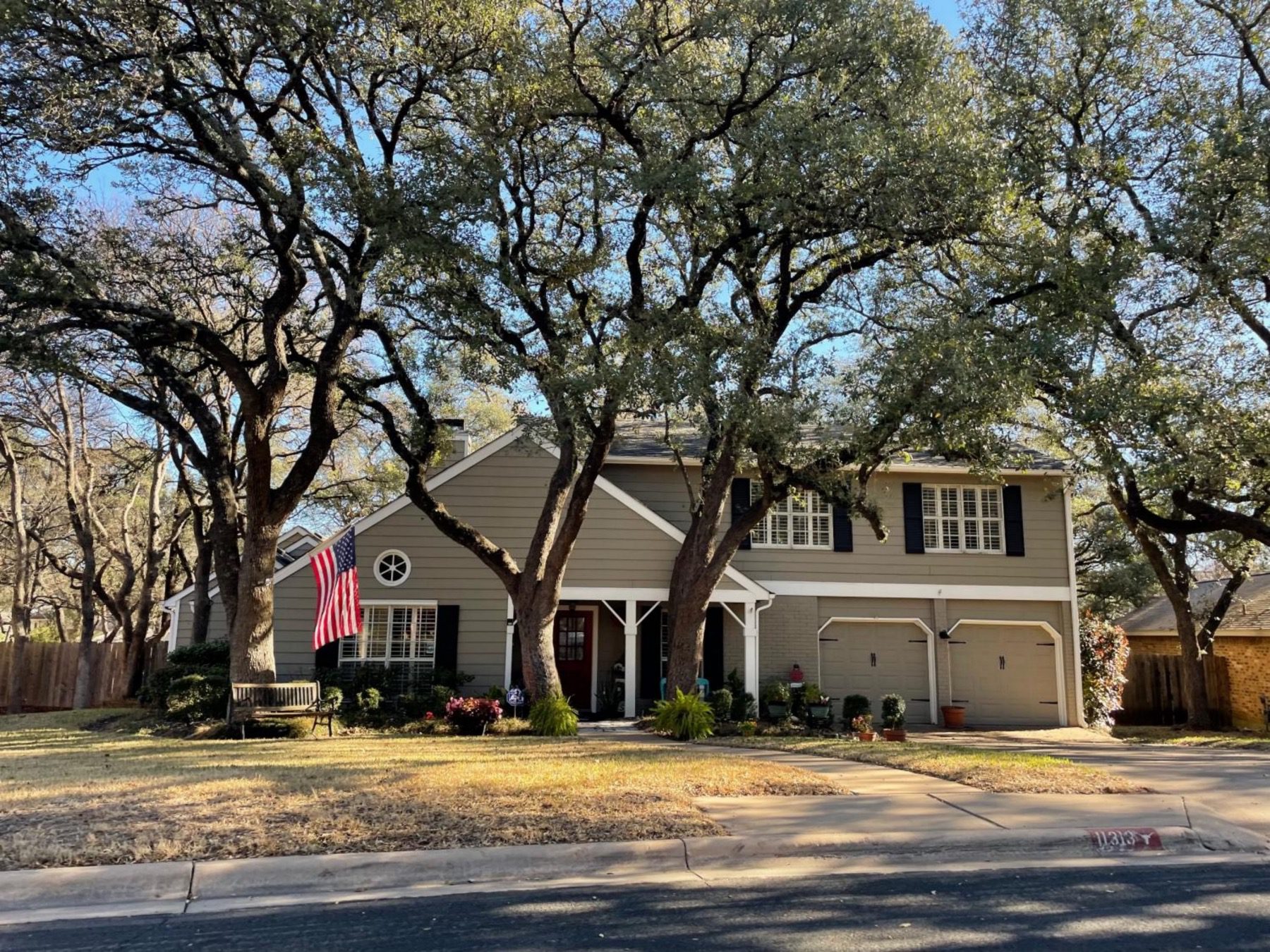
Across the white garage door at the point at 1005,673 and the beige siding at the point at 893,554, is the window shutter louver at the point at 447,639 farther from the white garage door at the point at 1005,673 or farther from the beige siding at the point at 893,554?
the white garage door at the point at 1005,673

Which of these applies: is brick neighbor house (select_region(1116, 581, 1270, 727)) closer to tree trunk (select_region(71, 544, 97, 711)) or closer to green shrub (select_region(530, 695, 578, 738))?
green shrub (select_region(530, 695, 578, 738))

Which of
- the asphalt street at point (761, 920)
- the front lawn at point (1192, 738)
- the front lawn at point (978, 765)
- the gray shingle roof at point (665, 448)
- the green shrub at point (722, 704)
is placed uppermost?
the gray shingle roof at point (665, 448)

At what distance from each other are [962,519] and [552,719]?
10.9m

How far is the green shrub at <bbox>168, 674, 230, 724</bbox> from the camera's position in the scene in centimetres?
1608

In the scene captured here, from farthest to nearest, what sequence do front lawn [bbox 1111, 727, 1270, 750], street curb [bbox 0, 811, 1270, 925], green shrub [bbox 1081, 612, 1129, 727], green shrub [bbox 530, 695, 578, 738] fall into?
green shrub [bbox 1081, 612, 1129, 727] → front lawn [bbox 1111, 727, 1270, 750] → green shrub [bbox 530, 695, 578, 738] → street curb [bbox 0, 811, 1270, 925]

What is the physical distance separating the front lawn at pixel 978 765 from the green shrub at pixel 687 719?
0.55 m

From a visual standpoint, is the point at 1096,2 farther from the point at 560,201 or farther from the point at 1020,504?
the point at 1020,504

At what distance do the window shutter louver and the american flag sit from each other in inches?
127

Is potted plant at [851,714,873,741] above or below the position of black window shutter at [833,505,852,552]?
below

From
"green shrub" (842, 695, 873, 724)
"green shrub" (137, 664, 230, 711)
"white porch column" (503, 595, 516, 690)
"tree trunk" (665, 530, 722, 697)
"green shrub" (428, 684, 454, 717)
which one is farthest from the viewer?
"green shrub" (842, 695, 873, 724)

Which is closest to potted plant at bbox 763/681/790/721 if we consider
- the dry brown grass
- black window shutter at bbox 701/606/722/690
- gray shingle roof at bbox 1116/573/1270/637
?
black window shutter at bbox 701/606/722/690

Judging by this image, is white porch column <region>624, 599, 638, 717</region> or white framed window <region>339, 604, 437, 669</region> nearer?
white porch column <region>624, 599, 638, 717</region>

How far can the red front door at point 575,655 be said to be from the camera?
19734 millimetres

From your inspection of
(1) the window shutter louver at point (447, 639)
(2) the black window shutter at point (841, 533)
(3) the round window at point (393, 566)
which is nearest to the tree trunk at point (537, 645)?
(1) the window shutter louver at point (447, 639)
